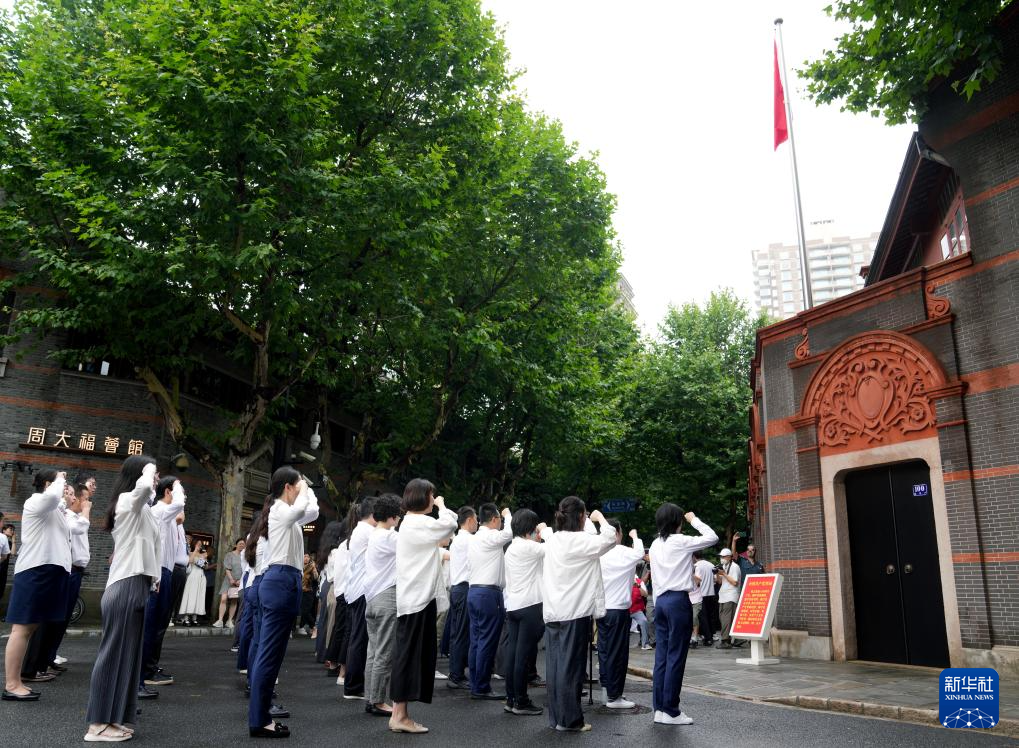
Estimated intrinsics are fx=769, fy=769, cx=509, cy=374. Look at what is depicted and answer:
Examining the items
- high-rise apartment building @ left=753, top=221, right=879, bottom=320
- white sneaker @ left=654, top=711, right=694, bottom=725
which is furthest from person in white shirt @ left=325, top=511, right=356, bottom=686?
high-rise apartment building @ left=753, top=221, right=879, bottom=320

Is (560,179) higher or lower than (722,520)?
higher

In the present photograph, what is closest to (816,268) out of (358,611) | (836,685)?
(836,685)

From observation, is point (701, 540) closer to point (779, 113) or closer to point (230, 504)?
point (230, 504)

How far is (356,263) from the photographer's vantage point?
15.3m

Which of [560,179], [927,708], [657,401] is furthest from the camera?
[657,401]

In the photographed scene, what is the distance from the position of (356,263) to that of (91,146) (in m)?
5.16

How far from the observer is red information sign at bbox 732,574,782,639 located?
11852 mm

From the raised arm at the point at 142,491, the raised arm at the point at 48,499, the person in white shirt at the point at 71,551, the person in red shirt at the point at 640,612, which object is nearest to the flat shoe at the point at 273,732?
the raised arm at the point at 142,491

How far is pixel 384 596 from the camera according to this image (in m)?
6.77

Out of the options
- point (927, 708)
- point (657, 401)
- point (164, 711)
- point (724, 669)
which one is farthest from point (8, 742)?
point (657, 401)

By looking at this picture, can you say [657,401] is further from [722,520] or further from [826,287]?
[826,287]

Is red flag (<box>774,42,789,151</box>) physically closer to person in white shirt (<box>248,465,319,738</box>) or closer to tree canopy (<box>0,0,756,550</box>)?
tree canopy (<box>0,0,756,550</box>)

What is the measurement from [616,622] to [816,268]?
148 meters

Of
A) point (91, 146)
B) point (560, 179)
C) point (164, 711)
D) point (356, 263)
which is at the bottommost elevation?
point (164, 711)
